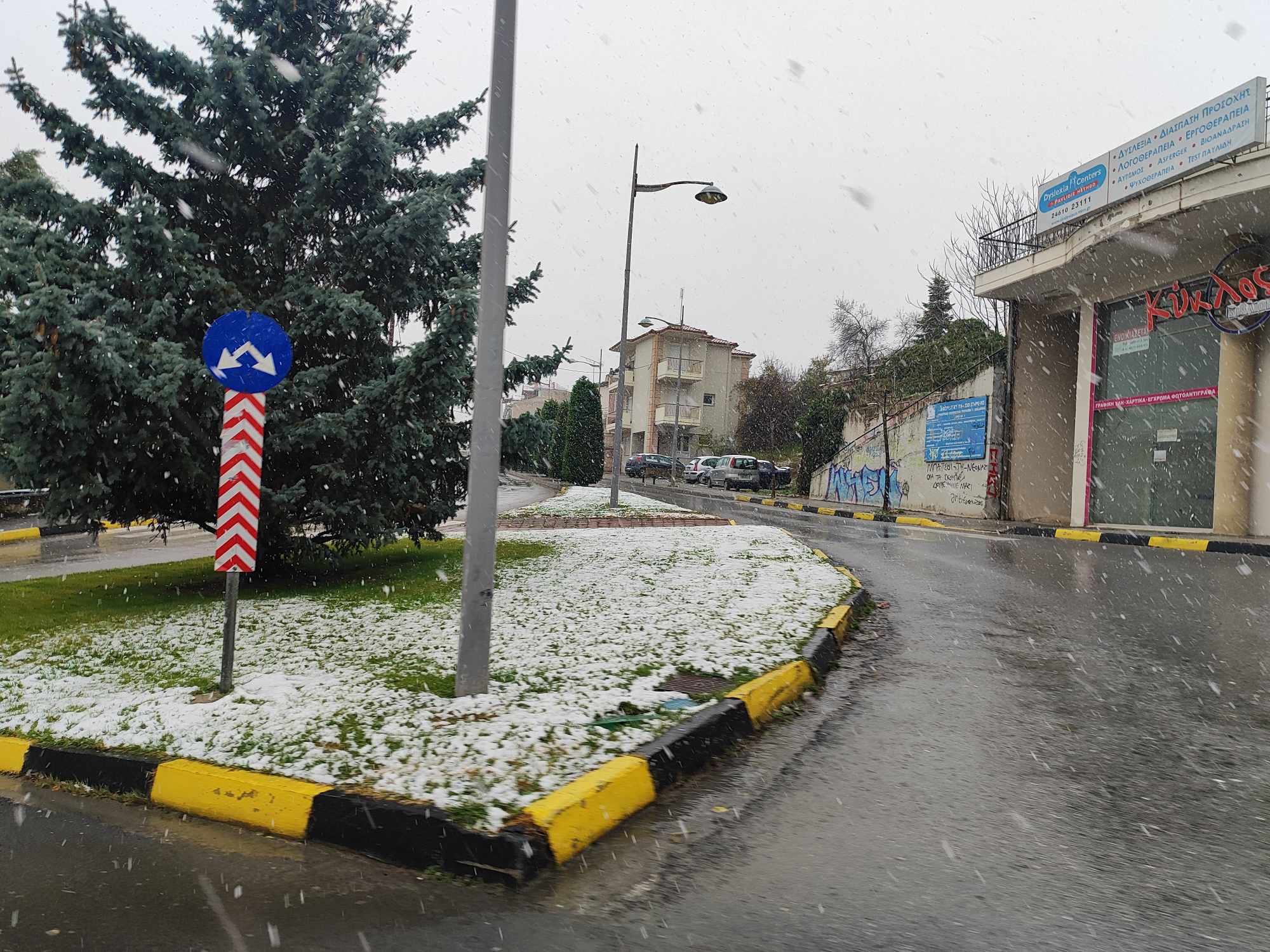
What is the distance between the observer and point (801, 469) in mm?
37406

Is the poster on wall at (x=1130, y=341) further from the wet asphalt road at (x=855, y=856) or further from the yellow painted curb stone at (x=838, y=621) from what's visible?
the wet asphalt road at (x=855, y=856)

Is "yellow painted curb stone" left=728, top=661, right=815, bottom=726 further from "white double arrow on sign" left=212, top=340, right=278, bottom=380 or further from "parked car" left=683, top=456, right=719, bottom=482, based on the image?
"parked car" left=683, top=456, right=719, bottom=482

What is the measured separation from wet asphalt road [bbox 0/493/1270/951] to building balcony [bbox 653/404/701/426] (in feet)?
189

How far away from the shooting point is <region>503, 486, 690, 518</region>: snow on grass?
19.6 m

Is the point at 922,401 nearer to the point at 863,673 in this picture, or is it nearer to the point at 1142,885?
the point at 863,673

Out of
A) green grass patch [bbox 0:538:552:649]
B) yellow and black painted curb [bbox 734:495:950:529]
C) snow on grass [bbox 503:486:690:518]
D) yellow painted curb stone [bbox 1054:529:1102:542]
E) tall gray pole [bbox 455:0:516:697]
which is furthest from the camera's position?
yellow and black painted curb [bbox 734:495:950:529]

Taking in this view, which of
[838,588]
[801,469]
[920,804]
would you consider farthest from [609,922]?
[801,469]

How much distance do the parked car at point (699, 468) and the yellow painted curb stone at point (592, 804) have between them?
41188mm

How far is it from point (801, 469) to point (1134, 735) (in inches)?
1315

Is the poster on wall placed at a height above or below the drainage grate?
above

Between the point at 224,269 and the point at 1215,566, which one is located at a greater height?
the point at 224,269

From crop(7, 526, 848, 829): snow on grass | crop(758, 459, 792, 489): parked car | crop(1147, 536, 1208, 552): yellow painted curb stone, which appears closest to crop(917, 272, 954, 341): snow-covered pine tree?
crop(758, 459, 792, 489): parked car

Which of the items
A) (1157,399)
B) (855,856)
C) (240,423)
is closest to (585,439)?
(1157,399)

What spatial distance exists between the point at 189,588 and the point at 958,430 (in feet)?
75.2
